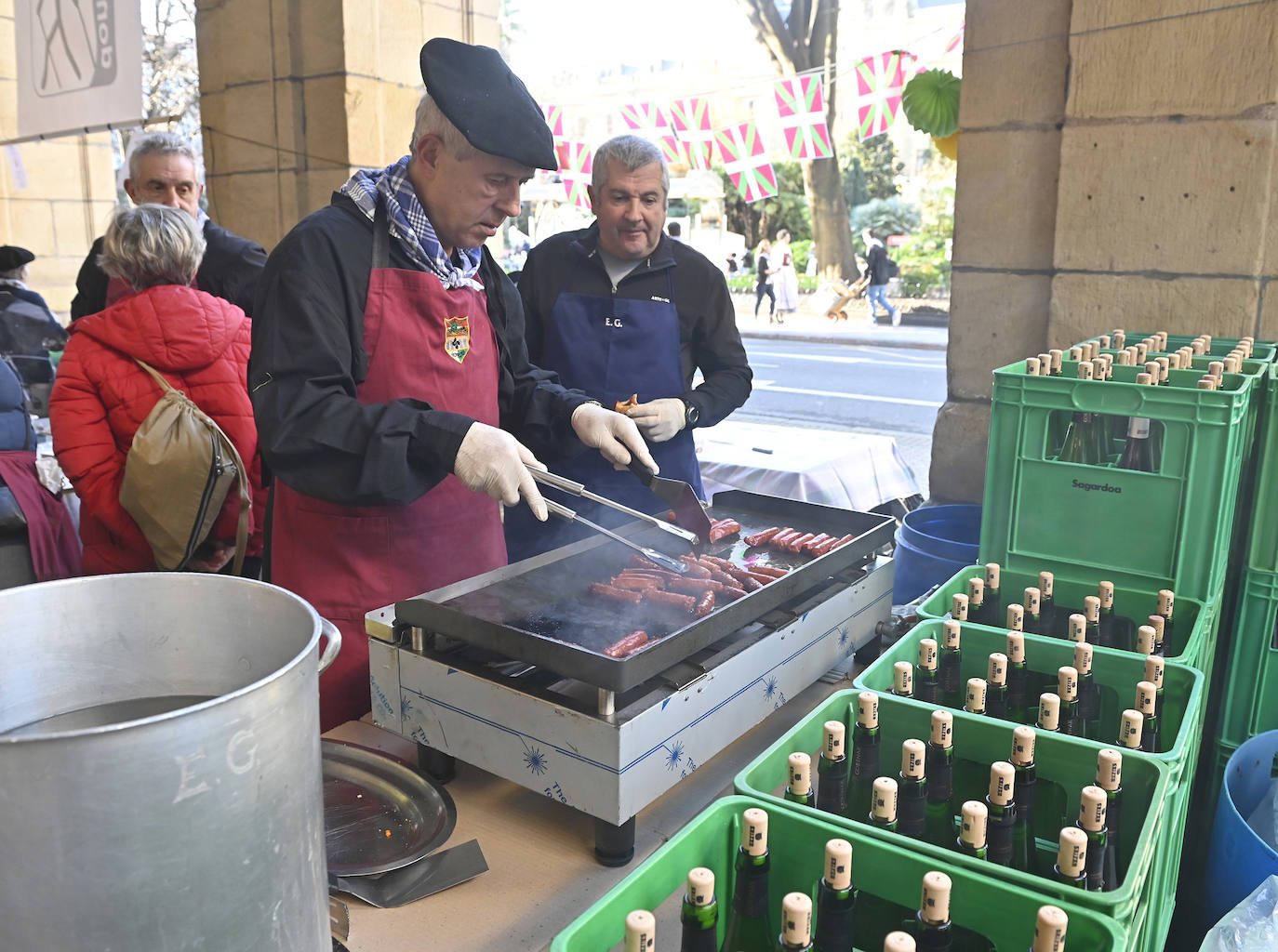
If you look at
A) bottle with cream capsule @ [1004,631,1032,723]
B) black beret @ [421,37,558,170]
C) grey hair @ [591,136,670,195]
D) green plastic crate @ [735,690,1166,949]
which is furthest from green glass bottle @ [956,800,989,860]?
grey hair @ [591,136,670,195]

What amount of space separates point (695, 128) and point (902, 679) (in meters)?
9.84

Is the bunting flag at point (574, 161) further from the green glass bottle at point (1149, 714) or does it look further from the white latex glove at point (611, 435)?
the green glass bottle at point (1149, 714)

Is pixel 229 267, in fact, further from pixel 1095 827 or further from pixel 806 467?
pixel 1095 827

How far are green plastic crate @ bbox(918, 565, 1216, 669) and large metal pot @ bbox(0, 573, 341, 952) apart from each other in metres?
1.48

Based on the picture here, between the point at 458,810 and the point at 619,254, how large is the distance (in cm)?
217

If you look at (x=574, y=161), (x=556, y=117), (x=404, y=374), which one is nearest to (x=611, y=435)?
(x=404, y=374)

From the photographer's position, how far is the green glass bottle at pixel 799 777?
1377mm

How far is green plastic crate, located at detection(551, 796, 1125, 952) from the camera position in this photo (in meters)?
1.09

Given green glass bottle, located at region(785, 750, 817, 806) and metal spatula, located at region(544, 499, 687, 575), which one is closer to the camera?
green glass bottle, located at region(785, 750, 817, 806)

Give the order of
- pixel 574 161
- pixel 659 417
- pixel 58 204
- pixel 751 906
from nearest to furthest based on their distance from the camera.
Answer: pixel 751 906
pixel 659 417
pixel 574 161
pixel 58 204

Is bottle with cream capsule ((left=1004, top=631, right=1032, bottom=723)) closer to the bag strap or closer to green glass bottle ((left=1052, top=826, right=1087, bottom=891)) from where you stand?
green glass bottle ((left=1052, top=826, right=1087, bottom=891))

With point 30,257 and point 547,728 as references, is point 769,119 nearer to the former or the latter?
point 30,257

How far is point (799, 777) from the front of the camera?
138 cm

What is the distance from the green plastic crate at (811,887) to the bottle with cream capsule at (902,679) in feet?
1.27
